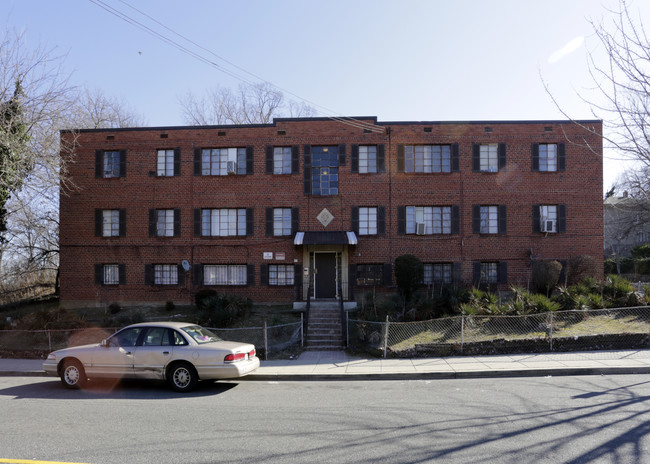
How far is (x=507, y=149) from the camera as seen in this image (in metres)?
23.1

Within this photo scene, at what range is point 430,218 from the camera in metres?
23.2

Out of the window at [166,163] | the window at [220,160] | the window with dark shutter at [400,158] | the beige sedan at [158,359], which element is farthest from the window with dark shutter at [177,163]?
the beige sedan at [158,359]

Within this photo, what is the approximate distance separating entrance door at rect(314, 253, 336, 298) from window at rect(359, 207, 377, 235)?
6.29 feet

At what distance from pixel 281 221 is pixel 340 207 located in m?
2.91

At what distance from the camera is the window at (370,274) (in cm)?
2284

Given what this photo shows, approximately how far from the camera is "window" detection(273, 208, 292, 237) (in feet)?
76.6

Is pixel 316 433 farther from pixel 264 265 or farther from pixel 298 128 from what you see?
pixel 298 128

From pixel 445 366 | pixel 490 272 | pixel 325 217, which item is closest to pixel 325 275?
pixel 325 217

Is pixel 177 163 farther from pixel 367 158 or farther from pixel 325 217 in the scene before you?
pixel 367 158

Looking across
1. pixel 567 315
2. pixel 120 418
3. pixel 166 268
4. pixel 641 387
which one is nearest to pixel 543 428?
pixel 641 387

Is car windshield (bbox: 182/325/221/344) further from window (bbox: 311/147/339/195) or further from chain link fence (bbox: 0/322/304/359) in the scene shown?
window (bbox: 311/147/339/195)

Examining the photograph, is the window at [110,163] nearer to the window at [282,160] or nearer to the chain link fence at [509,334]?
the window at [282,160]

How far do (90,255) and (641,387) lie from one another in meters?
22.9

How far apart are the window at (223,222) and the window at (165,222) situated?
1580 mm
